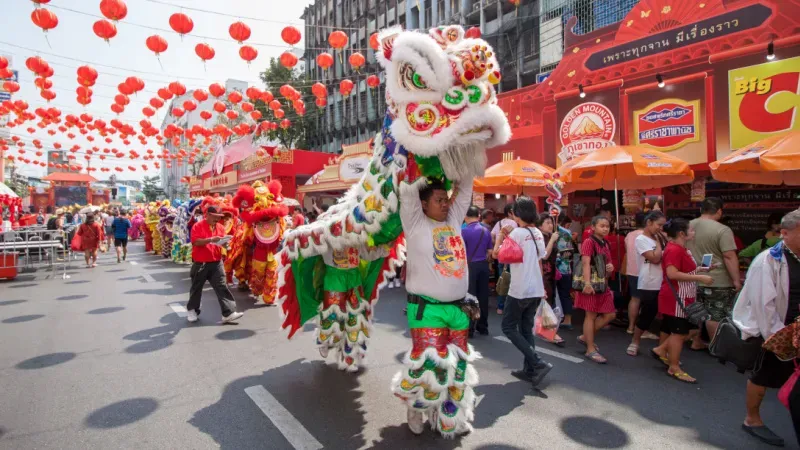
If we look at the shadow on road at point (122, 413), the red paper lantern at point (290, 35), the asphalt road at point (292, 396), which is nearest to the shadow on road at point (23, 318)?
the asphalt road at point (292, 396)

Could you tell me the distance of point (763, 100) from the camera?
6.61 m

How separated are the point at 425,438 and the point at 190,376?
7.95 feet

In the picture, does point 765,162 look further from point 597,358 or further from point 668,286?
point 597,358

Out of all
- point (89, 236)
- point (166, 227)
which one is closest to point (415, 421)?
point (89, 236)

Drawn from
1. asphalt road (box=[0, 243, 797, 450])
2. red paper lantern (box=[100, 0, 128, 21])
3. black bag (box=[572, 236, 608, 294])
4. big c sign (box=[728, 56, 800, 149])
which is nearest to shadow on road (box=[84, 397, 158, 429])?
asphalt road (box=[0, 243, 797, 450])

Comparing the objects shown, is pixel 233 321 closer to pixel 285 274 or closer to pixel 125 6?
pixel 285 274

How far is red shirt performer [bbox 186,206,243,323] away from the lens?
5.79 m

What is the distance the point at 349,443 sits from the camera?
2859 millimetres

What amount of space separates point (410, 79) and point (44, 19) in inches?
306

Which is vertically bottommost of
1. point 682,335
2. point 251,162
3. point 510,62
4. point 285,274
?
point 682,335

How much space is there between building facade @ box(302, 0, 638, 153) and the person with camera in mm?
10025

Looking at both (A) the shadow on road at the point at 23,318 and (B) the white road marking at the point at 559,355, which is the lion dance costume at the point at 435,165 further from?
(A) the shadow on road at the point at 23,318

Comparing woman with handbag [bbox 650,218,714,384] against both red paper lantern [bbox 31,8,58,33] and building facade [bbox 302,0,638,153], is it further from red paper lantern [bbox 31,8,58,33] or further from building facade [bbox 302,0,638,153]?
red paper lantern [bbox 31,8,58,33]

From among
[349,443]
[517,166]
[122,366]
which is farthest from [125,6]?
[349,443]
